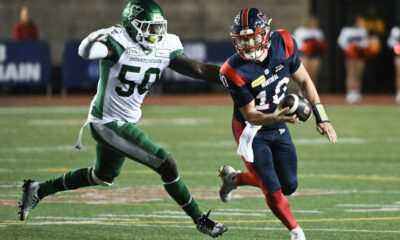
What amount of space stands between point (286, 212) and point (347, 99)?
56.5 feet

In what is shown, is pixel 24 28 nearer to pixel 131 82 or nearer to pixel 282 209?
pixel 131 82

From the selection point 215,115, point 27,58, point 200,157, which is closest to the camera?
point 200,157

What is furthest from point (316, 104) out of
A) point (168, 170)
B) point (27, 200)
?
point (27, 200)

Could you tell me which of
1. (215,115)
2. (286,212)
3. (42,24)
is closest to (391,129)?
(215,115)

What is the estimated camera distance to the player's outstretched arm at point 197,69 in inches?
328

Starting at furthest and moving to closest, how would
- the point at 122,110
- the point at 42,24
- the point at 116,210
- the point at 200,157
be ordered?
the point at 42,24, the point at 200,157, the point at 116,210, the point at 122,110

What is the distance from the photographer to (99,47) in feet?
25.5

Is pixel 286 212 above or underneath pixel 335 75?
above

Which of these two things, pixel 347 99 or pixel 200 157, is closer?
pixel 200 157

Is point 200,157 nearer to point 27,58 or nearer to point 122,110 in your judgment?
point 122,110

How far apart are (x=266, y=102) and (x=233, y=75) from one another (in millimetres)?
379

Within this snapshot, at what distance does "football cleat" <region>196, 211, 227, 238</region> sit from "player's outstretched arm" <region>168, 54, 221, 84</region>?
49.3 inches

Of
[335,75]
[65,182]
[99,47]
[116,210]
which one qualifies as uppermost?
[99,47]

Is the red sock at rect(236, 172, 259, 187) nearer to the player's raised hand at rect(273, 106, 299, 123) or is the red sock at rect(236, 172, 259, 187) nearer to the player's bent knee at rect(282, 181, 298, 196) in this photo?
the player's bent knee at rect(282, 181, 298, 196)
